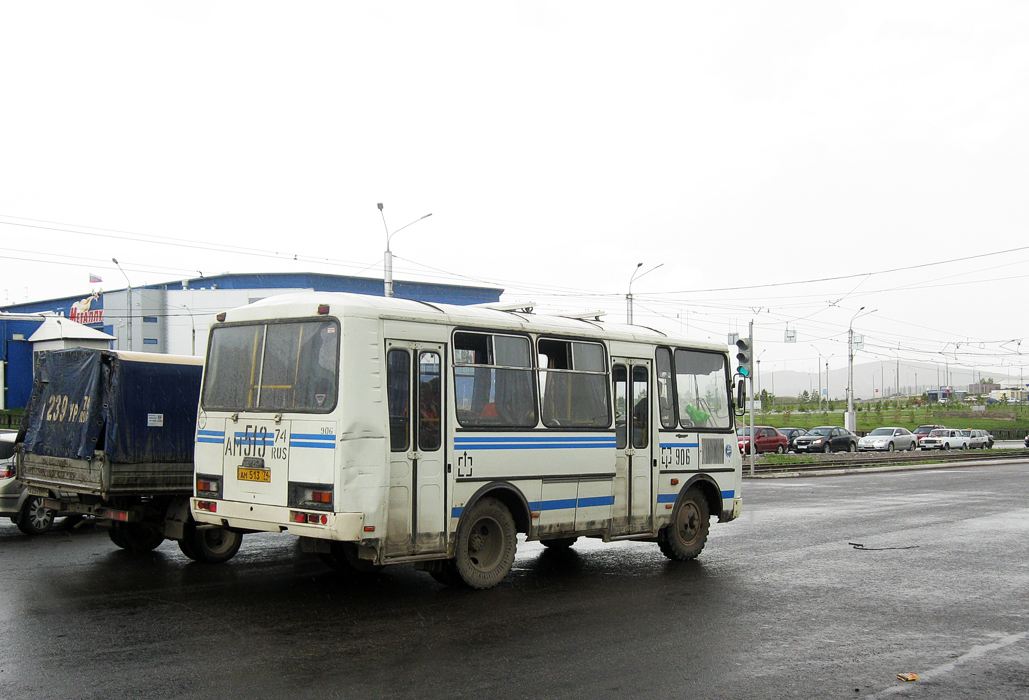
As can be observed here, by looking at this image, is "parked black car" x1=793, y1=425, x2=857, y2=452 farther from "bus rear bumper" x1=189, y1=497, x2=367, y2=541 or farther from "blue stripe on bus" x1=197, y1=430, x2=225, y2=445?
"bus rear bumper" x1=189, y1=497, x2=367, y2=541

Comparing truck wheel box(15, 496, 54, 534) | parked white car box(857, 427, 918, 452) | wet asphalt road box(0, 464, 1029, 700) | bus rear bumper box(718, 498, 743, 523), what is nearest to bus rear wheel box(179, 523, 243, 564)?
wet asphalt road box(0, 464, 1029, 700)

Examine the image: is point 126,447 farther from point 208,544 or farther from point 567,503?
point 567,503

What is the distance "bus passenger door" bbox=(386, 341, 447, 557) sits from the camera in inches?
341

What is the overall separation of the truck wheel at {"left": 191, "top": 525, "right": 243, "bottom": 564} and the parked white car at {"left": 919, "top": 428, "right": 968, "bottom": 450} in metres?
53.6

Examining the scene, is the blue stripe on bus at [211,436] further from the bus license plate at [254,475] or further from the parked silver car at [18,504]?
the parked silver car at [18,504]

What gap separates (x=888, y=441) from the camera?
52281mm

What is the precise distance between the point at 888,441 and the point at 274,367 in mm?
49284

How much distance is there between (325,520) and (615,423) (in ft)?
13.3

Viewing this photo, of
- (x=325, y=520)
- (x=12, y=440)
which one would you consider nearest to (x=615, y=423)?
(x=325, y=520)

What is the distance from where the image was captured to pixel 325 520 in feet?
27.2

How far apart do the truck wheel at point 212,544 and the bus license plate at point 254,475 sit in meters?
2.05

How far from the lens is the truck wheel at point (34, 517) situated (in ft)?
43.1

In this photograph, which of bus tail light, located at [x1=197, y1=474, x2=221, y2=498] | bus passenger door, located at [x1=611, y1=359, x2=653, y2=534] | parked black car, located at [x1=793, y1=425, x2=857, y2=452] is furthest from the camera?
parked black car, located at [x1=793, y1=425, x2=857, y2=452]

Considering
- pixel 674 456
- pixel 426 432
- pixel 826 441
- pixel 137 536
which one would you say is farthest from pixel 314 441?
pixel 826 441
